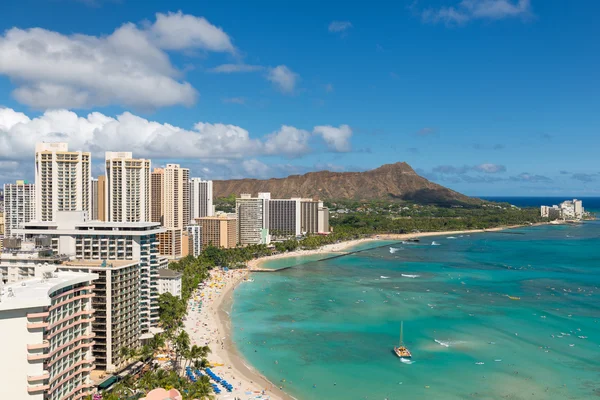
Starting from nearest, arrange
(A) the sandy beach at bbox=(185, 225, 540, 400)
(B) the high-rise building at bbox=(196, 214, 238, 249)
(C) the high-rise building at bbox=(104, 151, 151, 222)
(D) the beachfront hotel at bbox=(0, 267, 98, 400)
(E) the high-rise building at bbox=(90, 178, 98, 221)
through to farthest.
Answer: (D) the beachfront hotel at bbox=(0, 267, 98, 400) < (A) the sandy beach at bbox=(185, 225, 540, 400) < (C) the high-rise building at bbox=(104, 151, 151, 222) < (E) the high-rise building at bbox=(90, 178, 98, 221) < (B) the high-rise building at bbox=(196, 214, 238, 249)

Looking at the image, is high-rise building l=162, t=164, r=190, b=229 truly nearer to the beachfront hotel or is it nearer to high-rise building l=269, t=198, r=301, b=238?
high-rise building l=269, t=198, r=301, b=238

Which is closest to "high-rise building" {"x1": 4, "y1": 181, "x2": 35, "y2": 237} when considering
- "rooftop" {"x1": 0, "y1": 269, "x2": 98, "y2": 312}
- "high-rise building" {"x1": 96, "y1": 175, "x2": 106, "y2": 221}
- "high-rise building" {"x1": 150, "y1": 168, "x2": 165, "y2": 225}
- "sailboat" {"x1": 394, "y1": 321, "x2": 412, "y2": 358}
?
"high-rise building" {"x1": 96, "y1": 175, "x2": 106, "y2": 221}

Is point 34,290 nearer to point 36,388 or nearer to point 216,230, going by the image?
point 36,388

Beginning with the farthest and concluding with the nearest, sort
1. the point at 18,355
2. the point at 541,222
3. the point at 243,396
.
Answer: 1. the point at 541,222
2. the point at 243,396
3. the point at 18,355

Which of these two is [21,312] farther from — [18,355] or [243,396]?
[243,396]

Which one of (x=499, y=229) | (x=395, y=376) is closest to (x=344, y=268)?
(x=395, y=376)

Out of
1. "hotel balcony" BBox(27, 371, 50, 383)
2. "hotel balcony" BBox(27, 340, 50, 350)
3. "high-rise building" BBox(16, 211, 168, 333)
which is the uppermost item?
"high-rise building" BBox(16, 211, 168, 333)

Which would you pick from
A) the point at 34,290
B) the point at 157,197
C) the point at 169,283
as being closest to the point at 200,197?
the point at 157,197
